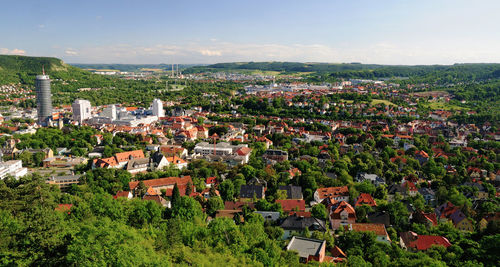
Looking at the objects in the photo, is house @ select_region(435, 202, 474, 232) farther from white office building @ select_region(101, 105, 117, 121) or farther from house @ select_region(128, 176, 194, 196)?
white office building @ select_region(101, 105, 117, 121)

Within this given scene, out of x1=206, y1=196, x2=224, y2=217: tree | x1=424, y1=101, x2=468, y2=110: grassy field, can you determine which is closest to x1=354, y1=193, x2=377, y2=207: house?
x1=206, y1=196, x2=224, y2=217: tree

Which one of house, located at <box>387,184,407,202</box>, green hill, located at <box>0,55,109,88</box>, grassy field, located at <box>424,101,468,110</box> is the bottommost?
house, located at <box>387,184,407,202</box>

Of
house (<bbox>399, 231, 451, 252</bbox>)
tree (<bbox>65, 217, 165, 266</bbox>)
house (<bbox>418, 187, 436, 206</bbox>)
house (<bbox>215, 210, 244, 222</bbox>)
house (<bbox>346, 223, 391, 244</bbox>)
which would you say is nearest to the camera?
tree (<bbox>65, 217, 165, 266</bbox>)

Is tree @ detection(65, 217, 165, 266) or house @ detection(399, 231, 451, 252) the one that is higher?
tree @ detection(65, 217, 165, 266)

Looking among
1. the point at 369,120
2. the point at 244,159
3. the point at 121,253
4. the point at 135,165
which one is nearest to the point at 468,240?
the point at 121,253

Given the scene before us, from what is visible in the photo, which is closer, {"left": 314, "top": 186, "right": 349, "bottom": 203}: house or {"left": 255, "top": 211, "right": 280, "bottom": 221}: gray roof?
{"left": 255, "top": 211, "right": 280, "bottom": 221}: gray roof

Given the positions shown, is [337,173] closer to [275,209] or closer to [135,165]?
[275,209]

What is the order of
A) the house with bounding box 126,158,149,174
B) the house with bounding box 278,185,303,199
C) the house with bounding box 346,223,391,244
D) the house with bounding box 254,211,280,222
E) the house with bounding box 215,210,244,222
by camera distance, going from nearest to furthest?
the house with bounding box 346,223,391,244, the house with bounding box 215,210,244,222, the house with bounding box 254,211,280,222, the house with bounding box 278,185,303,199, the house with bounding box 126,158,149,174
